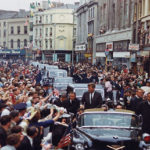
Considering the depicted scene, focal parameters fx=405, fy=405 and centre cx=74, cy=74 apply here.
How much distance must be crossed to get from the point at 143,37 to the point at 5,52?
70.6 metres

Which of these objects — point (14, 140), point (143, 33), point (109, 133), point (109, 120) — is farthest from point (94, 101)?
point (143, 33)

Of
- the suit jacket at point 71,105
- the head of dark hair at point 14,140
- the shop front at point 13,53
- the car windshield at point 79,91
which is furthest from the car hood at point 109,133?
the shop front at point 13,53

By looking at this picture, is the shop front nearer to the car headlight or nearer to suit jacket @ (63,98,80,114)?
suit jacket @ (63,98,80,114)

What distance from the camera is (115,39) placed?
5294cm

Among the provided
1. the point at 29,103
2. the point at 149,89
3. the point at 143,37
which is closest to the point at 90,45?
the point at 143,37

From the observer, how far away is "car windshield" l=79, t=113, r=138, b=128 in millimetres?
10023

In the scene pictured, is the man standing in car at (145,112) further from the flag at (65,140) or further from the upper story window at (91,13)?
the upper story window at (91,13)

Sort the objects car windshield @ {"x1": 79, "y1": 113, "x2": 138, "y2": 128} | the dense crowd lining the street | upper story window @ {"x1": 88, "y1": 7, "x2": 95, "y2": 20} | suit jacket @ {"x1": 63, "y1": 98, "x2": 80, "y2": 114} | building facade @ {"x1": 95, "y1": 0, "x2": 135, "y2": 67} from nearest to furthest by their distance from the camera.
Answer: the dense crowd lining the street → car windshield @ {"x1": 79, "y1": 113, "x2": 138, "y2": 128} → suit jacket @ {"x1": 63, "y1": 98, "x2": 80, "y2": 114} → building facade @ {"x1": 95, "y1": 0, "x2": 135, "y2": 67} → upper story window @ {"x1": 88, "y1": 7, "x2": 95, "y2": 20}

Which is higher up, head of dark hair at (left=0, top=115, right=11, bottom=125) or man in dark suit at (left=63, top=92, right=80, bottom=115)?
head of dark hair at (left=0, top=115, right=11, bottom=125)

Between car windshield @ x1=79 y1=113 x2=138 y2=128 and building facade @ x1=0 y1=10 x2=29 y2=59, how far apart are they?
92625 millimetres

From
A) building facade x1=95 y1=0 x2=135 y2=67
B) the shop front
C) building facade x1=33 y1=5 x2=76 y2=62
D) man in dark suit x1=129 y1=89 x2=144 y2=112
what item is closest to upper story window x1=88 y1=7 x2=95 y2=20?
building facade x1=95 y1=0 x2=135 y2=67

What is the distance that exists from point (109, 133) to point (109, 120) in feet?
2.15

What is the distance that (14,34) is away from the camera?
105500 millimetres

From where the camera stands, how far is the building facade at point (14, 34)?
341 ft
